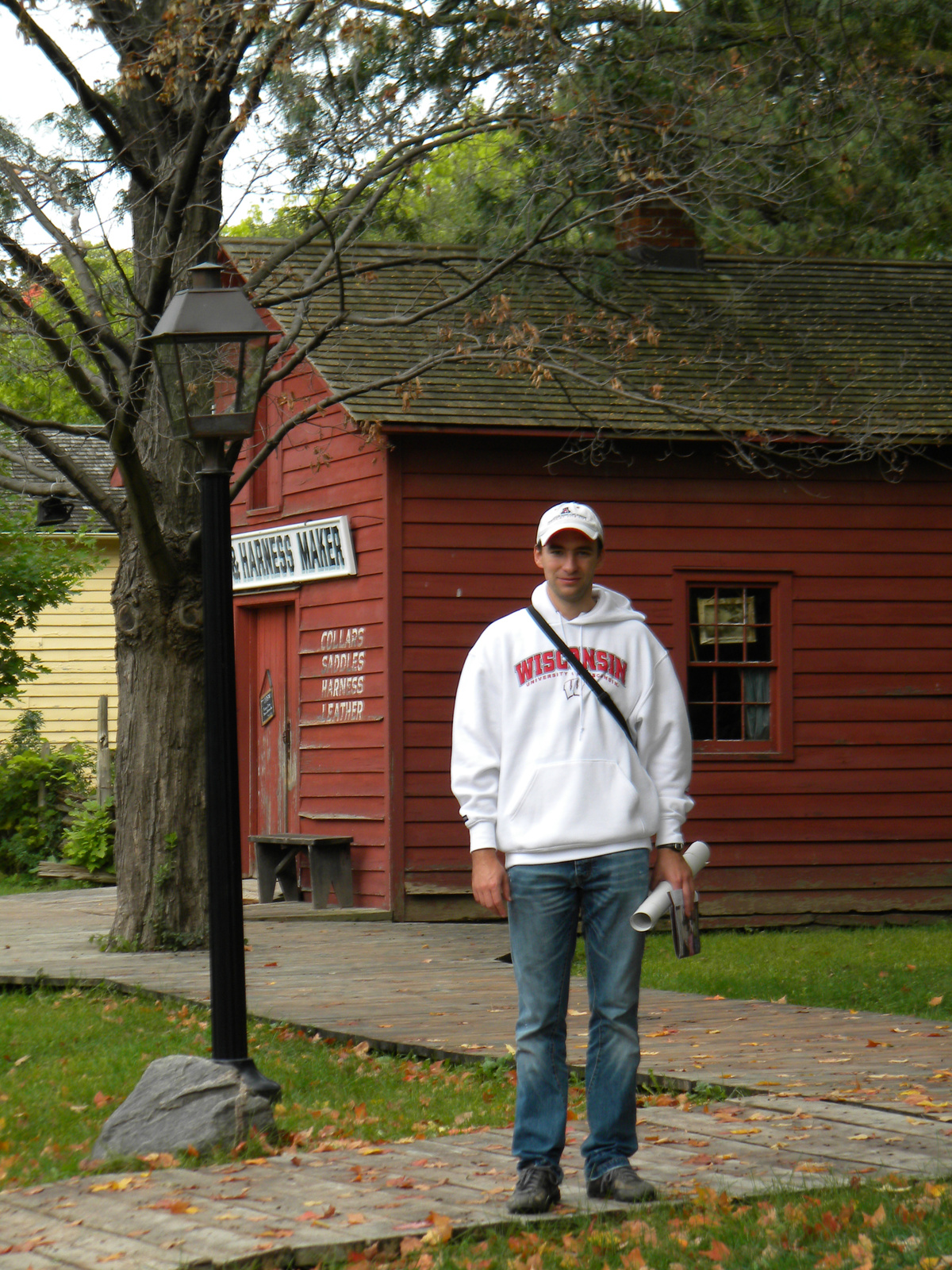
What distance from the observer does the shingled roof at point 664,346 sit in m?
14.7

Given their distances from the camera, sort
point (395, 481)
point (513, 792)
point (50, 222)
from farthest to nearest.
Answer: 1. point (395, 481)
2. point (50, 222)
3. point (513, 792)

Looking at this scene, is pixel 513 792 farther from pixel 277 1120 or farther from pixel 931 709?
pixel 931 709

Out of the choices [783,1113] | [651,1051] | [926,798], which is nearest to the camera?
[783,1113]

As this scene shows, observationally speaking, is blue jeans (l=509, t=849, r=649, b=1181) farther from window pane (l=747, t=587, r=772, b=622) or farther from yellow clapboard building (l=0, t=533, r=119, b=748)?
yellow clapboard building (l=0, t=533, r=119, b=748)

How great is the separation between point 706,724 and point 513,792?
10.6m

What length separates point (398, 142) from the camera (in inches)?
450

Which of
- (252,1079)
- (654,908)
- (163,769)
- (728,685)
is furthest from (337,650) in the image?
(654,908)

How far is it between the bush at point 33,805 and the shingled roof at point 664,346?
6794mm

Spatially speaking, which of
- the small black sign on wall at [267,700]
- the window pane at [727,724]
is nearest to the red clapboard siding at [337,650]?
the small black sign on wall at [267,700]

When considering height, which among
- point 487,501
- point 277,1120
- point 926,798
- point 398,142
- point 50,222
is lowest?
point 277,1120

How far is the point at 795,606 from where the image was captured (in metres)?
15.9

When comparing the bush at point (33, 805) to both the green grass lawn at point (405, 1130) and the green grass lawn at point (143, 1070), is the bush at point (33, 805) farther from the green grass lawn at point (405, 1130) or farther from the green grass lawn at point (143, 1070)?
the green grass lawn at point (143, 1070)

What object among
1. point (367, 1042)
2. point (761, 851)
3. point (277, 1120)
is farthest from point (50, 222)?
point (761, 851)

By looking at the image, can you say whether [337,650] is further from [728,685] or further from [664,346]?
[664,346]
